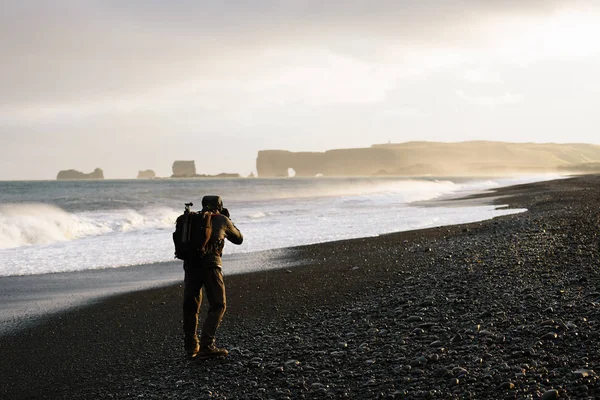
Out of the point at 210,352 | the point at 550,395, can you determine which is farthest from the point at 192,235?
the point at 550,395

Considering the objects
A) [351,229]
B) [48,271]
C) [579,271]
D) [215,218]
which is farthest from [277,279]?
[351,229]

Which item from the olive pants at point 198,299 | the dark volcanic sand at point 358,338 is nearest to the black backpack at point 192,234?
the olive pants at point 198,299

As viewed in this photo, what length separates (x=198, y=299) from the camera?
712cm

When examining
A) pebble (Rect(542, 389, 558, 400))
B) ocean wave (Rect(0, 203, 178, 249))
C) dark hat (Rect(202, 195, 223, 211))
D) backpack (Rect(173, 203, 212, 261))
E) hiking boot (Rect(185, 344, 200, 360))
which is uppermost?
dark hat (Rect(202, 195, 223, 211))

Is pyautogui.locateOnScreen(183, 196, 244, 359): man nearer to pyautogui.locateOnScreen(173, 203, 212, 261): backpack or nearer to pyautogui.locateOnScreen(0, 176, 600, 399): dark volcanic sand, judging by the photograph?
pyautogui.locateOnScreen(173, 203, 212, 261): backpack

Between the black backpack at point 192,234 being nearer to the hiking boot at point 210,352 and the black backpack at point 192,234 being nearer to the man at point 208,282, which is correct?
the man at point 208,282

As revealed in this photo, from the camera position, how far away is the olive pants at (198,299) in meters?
7.00

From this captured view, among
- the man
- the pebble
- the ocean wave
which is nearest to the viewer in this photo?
the pebble

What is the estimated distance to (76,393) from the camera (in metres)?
6.16

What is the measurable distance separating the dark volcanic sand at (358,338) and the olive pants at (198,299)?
37 cm

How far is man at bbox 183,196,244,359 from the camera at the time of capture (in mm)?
6953

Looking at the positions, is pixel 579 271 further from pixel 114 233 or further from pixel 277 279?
pixel 114 233

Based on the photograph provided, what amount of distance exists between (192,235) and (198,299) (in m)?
0.89

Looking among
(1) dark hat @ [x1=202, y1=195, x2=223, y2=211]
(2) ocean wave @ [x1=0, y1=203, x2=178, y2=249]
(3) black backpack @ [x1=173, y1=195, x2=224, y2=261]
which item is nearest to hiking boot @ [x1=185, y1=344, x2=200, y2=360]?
(3) black backpack @ [x1=173, y1=195, x2=224, y2=261]
